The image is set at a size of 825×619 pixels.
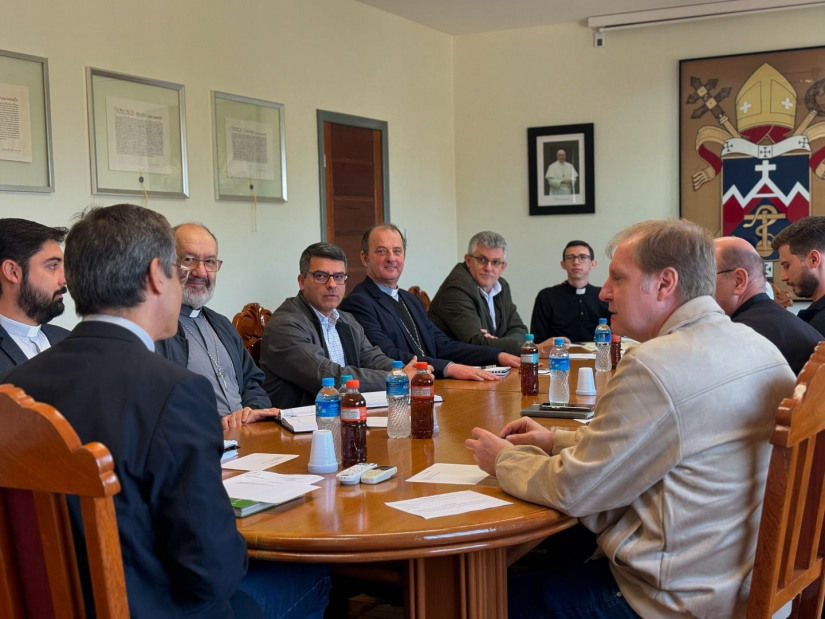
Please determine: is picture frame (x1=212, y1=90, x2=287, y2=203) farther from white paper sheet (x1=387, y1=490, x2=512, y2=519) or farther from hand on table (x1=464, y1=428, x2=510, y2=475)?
white paper sheet (x1=387, y1=490, x2=512, y2=519)

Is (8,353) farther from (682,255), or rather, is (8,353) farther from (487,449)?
(682,255)

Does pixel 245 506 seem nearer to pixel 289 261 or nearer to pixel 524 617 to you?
pixel 524 617

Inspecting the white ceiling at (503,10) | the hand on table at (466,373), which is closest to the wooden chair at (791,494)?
the hand on table at (466,373)

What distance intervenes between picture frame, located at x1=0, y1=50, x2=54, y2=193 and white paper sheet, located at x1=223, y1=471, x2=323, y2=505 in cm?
237

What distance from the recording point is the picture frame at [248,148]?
4926 millimetres

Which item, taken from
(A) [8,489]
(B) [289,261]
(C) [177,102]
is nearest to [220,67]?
(C) [177,102]

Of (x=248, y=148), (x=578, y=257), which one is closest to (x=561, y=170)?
(x=578, y=257)

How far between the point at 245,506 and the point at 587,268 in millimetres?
4345

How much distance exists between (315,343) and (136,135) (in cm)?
166

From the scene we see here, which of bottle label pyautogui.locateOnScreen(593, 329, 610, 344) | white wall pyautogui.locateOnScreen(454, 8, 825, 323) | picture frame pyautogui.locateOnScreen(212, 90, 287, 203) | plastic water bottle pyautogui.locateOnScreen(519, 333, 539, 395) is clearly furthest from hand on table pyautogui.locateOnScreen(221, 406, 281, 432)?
white wall pyautogui.locateOnScreen(454, 8, 825, 323)

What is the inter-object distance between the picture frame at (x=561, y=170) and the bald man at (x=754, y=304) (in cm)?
394

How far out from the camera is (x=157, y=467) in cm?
138

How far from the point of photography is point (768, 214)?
21.5 feet

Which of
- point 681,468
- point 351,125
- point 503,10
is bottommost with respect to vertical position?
point 681,468
